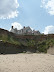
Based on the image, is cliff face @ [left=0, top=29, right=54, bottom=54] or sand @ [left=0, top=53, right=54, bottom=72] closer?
sand @ [left=0, top=53, right=54, bottom=72]

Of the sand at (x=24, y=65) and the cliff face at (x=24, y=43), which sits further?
the cliff face at (x=24, y=43)

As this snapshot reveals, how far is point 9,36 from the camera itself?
90.1 ft

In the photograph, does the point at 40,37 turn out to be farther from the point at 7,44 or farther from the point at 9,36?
the point at 7,44

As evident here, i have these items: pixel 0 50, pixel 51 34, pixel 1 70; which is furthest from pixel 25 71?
pixel 51 34

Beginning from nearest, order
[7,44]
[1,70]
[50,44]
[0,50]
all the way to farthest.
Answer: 1. [1,70]
2. [0,50]
3. [7,44]
4. [50,44]

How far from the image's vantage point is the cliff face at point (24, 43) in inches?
833

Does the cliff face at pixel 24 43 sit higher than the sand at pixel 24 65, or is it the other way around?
the cliff face at pixel 24 43

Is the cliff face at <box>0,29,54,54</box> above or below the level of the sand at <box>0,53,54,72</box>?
above

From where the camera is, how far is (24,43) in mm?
27484

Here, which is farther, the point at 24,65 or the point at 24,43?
the point at 24,43

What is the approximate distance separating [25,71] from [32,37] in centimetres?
→ 2033

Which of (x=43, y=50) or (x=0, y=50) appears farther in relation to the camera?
(x=43, y=50)

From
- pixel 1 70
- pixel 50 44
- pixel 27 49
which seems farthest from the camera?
pixel 27 49

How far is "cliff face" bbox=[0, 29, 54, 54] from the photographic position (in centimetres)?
2116
